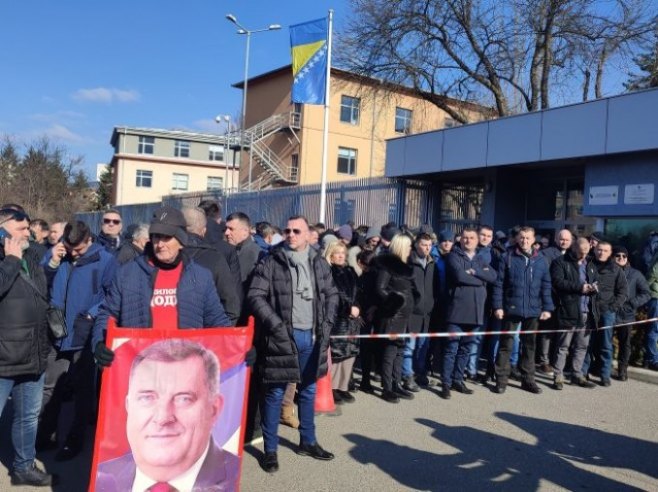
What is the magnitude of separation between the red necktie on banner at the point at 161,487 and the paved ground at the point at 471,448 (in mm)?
864

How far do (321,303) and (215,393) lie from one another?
4.65ft

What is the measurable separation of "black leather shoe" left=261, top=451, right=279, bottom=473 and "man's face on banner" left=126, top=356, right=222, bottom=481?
1.07m

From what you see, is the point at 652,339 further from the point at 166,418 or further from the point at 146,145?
the point at 146,145

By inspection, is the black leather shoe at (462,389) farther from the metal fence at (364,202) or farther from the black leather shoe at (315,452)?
the metal fence at (364,202)

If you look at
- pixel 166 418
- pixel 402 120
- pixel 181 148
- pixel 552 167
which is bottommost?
pixel 166 418

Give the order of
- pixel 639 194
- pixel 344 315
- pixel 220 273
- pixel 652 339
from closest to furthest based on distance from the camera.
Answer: pixel 220 273
pixel 344 315
pixel 652 339
pixel 639 194

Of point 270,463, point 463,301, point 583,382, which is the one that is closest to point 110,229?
point 270,463

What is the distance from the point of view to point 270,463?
4.57 m

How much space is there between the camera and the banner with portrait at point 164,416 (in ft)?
11.4

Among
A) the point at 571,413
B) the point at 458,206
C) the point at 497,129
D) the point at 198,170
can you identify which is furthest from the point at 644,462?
the point at 198,170

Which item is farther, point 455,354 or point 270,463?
point 455,354

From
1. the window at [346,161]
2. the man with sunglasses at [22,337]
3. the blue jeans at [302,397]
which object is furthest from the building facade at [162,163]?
the man with sunglasses at [22,337]

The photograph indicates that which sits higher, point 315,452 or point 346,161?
point 346,161

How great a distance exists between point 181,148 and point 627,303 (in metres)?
57.8
